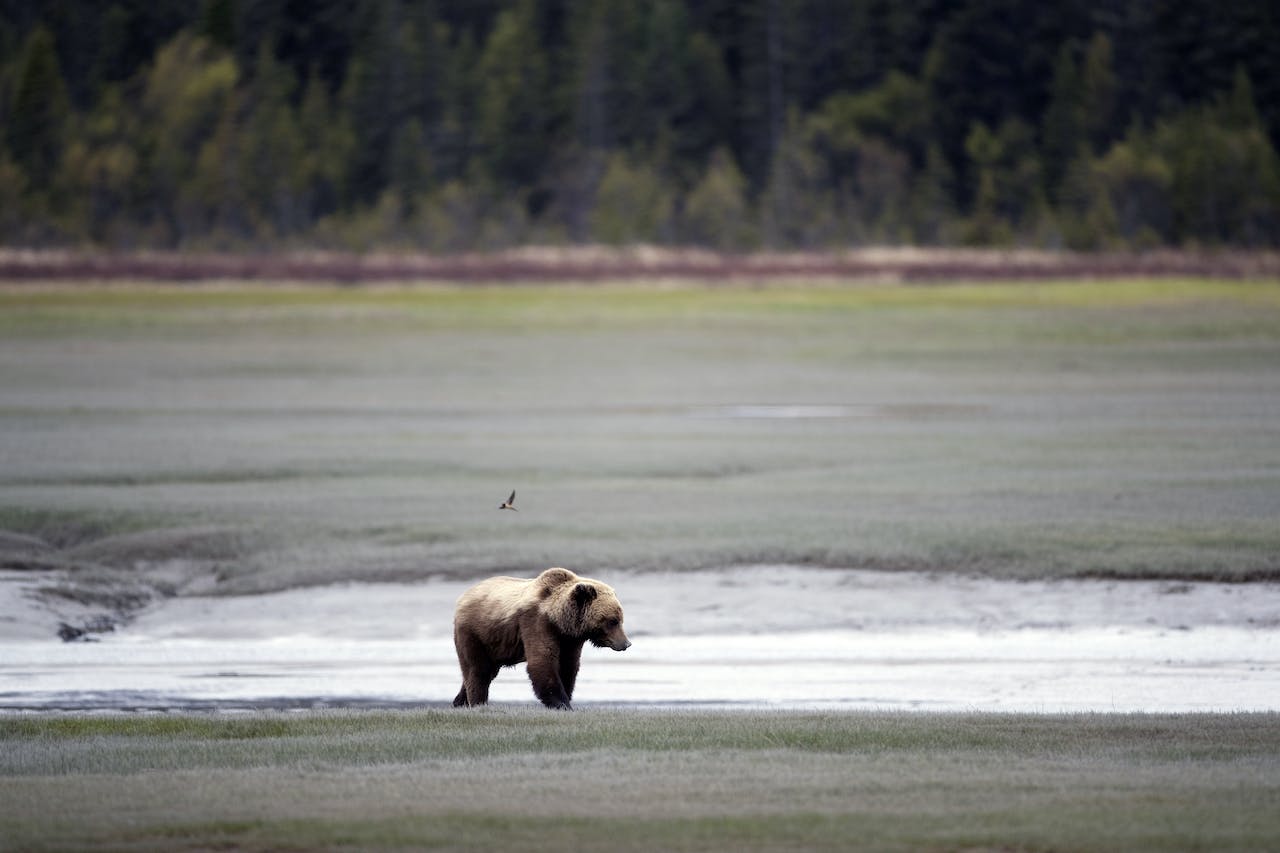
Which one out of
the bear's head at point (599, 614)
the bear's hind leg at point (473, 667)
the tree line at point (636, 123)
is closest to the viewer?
the bear's head at point (599, 614)

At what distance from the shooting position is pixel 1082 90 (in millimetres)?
96688

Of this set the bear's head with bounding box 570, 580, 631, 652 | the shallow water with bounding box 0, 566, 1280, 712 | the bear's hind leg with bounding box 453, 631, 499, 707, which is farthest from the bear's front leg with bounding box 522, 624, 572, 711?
the shallow water with bounding box 0, 566, 1280, 712

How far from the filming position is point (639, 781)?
9.20 metres

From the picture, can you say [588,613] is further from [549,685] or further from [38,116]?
[38,116]

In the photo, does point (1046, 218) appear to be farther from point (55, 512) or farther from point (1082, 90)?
point (55, 512)

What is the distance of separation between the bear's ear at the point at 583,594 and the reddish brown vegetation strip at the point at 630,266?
59.9m

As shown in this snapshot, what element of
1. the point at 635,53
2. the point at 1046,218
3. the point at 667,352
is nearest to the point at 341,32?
the point at 635,53

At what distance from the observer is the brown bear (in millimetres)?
10344

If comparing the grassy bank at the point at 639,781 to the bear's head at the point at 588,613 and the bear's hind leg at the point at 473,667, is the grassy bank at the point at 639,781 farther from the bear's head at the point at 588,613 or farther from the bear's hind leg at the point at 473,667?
the bear's head at the point at 588,613

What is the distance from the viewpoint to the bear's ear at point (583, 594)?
10.3 m

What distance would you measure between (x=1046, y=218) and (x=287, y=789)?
82.7m

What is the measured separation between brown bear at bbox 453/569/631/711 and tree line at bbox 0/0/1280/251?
242ft

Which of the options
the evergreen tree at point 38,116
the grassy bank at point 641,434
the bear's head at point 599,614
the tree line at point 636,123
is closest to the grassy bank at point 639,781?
the bear's head at point 599,614

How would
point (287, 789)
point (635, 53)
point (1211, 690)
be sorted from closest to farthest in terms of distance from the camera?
point (287, 789)
point (1211, 690)
point (635, 53)
